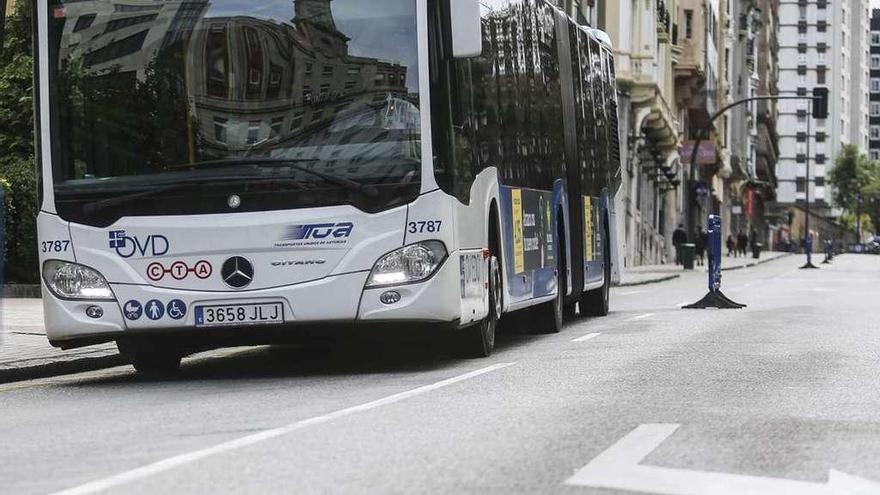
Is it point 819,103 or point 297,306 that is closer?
point 297,306

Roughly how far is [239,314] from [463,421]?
12.2 feet

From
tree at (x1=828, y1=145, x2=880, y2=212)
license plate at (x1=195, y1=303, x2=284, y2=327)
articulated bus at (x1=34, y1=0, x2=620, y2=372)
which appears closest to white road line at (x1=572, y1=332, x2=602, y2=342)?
articulated bus at (x1=34, y1=0, x2=620, y2=372)

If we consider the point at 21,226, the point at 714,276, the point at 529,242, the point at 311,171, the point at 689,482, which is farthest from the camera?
the point at 21,226

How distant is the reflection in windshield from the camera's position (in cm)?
1214

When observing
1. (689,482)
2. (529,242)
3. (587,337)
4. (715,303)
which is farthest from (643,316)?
(689,482)

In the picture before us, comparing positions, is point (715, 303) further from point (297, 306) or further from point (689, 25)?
point (689, 25)

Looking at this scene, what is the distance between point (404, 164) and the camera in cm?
1222

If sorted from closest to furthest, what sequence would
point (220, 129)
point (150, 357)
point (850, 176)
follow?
point (220, 129) → point (150, 357) → point (850, 176)

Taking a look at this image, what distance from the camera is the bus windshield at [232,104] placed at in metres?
12.1

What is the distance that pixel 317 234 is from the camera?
39.7ft

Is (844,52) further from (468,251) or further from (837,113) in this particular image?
(468,251)

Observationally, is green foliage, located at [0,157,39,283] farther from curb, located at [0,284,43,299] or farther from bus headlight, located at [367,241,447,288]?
bus headlight, located at [367,241,447,288]

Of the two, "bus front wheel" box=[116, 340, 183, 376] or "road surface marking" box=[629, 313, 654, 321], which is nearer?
"bus front wheel" box=[116, 340, 183, 376]

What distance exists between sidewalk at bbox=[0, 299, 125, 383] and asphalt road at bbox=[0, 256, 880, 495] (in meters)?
0.22
